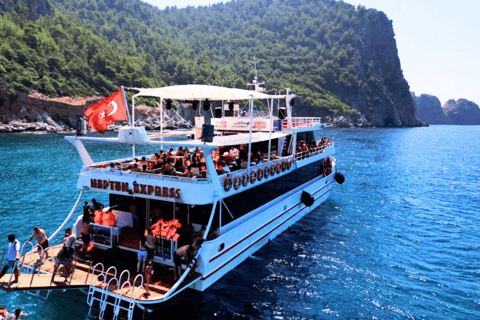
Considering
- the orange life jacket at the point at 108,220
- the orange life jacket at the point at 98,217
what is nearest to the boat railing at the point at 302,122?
the orange life jacket at the point at 108,220

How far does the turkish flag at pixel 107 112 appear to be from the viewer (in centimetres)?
1323

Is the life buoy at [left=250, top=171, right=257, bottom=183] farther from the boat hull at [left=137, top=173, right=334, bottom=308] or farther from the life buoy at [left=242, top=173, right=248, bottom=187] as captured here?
the boat hull at [left=137, top=173, right=334, bottom=308]

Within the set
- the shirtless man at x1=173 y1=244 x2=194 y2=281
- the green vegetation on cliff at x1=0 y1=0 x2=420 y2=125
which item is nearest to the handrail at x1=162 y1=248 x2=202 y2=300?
the shirtless man at x1=173 y1=244 x2=194 y2=281

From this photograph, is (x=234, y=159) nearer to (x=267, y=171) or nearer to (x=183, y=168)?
(x=267, y=171)

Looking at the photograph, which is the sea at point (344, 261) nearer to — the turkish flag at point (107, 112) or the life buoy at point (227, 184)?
the life buoy at point (227, 184)

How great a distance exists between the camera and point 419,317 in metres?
13.4

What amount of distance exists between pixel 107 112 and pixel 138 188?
301cm

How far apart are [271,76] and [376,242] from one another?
511 feet

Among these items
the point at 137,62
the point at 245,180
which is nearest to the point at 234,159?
the point at 245,180

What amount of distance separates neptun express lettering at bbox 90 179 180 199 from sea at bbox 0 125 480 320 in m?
3.87

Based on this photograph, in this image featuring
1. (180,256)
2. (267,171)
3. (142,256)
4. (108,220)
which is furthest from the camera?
(267,171)

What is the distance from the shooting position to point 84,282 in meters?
11.4

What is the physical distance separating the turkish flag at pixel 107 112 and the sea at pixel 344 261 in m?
→ 6.29

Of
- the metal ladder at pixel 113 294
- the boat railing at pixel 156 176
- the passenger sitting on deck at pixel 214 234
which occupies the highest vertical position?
the boat railing at pixel 156 176
